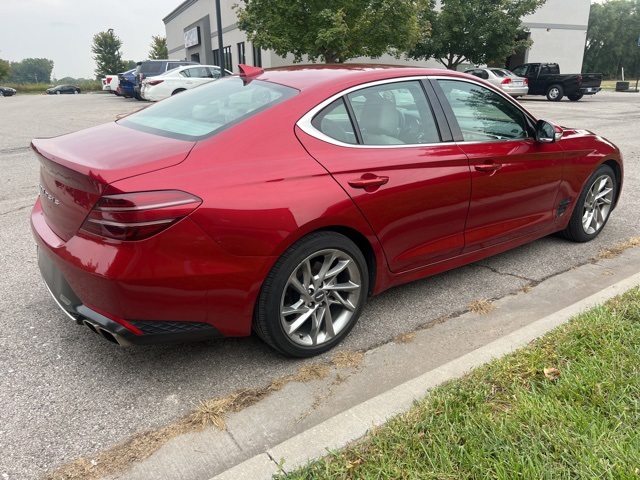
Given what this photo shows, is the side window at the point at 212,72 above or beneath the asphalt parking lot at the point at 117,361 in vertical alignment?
above

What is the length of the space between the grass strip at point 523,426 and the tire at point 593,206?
209cm

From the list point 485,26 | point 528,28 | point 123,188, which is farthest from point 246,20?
point 528,28

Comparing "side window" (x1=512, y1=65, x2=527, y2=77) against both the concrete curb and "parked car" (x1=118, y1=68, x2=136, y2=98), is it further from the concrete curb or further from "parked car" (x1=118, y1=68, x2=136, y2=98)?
the concrete curb

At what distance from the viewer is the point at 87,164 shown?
2471mm

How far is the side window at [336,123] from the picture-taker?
9.55 ft

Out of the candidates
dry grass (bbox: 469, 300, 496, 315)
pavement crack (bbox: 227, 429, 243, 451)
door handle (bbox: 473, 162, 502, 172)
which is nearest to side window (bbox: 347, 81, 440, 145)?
door handle (bbox: 473, 162, 502, 172)

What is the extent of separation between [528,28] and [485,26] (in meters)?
9.01

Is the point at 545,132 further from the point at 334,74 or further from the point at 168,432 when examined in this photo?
the point at 168,432

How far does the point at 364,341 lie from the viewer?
3223 mm

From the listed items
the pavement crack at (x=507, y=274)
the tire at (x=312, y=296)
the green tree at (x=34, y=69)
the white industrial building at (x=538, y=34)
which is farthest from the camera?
the green tree at (x=34, y=69)

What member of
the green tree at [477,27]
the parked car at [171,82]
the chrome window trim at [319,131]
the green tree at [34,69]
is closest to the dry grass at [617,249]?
the chrome window trim at [319,131]

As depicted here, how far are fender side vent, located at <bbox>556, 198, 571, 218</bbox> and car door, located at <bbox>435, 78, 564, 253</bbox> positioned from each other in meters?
0.21

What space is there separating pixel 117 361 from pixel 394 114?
87.3 inches

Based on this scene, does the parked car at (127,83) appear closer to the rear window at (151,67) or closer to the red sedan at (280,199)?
the rear window at (151,67)
